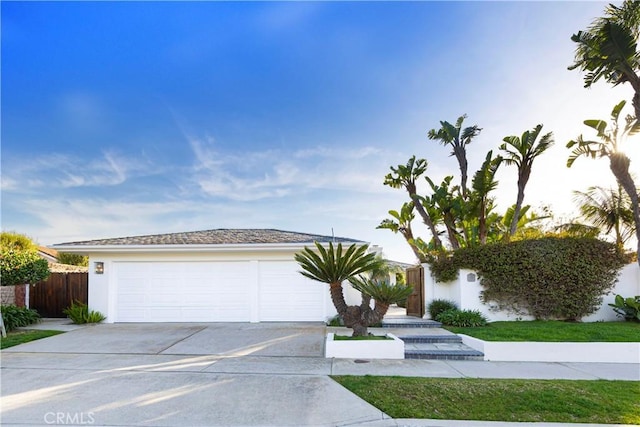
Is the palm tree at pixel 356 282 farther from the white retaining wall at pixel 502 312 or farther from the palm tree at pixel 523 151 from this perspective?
the palm tree at pixel 523 151

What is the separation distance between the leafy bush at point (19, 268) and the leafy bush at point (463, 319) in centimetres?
1357

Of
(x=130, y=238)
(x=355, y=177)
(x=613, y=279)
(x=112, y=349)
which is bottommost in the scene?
(x=112, y=349)

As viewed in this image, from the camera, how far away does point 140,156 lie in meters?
14.2

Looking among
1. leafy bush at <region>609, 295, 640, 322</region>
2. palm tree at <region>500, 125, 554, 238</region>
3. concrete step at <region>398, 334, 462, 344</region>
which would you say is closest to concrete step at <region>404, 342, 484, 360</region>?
concrete step at <region>398, 334, 462, 344</region>

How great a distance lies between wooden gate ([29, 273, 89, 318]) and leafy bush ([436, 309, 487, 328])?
12.9 meters

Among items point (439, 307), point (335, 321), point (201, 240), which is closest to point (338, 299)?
point (335, 321)

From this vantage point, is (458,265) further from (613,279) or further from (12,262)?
(12,262)

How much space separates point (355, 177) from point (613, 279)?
9792mm

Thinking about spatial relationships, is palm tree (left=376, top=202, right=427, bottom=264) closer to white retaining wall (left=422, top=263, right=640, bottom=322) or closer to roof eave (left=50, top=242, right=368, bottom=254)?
white retaining wall (left=422, top=263, right=640, bottom=322)

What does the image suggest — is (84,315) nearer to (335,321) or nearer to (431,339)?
(335,321)

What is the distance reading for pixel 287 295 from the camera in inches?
477

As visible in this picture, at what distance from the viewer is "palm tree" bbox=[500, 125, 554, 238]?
12891mm

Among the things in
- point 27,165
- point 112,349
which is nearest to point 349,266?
point 112,349

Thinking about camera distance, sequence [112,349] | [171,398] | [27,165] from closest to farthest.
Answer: [171,398]
[112,349]
[27,165]
